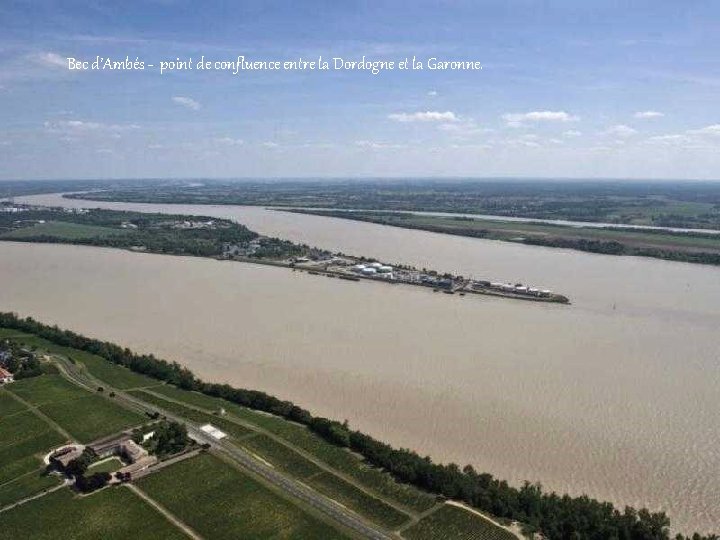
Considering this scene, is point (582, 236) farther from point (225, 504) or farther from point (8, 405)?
point (8, 405)

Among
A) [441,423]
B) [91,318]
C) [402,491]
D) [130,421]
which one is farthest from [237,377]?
[91,318]

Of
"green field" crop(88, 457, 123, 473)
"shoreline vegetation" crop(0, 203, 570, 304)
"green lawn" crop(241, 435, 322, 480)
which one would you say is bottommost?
"green field" crop(88, 457, 123, 473)

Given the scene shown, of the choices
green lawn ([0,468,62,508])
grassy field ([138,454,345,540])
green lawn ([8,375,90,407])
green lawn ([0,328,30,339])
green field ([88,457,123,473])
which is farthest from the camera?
green lawn ([0,328,30,339])

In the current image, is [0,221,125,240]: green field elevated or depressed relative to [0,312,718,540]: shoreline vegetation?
elevated

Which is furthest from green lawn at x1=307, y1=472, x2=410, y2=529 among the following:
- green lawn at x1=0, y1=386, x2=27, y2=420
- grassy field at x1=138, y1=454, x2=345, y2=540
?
green lawn at x1=0, y1=386, x2=27, y2=420

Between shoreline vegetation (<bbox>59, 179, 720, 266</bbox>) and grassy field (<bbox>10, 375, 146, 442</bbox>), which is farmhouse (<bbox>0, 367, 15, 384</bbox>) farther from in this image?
shoreline vegetation (<bbox>59, 179, 720, 266</bbox>)

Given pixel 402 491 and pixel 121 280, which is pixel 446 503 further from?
pixel 121 280

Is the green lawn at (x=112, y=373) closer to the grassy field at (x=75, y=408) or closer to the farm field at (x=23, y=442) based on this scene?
the grassy field at (x=75, y=408)
